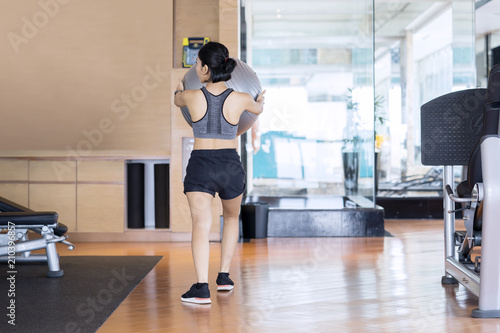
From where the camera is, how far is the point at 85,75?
655 centimetres

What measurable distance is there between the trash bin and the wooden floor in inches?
20.3

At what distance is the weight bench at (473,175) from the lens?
2852mm

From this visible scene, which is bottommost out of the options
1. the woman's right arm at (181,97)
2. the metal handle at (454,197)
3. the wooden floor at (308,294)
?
the wooden floor at (308,294)

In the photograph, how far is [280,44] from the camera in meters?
8.84

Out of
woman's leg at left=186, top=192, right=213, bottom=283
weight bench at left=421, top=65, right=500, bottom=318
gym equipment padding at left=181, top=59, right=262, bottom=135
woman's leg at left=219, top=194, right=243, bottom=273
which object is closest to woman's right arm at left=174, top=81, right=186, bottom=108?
gym equipment padding at left=181, top=59, right=262, bottom=135

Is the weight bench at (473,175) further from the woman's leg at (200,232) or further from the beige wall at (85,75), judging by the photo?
the beige wall at (85,75)

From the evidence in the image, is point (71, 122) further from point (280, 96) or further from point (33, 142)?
point (280, 96)

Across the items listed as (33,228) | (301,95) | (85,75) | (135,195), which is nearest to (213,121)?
(33,228)

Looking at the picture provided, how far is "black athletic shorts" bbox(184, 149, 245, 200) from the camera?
322 cm

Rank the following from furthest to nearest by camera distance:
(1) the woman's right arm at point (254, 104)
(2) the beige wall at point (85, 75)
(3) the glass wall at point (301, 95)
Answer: (3) the glass wall at point (301, 95)
(2) the beige wall at point (85, 75)
(1) the woman's right arm at point (254, 104)

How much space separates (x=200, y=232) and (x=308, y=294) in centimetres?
77

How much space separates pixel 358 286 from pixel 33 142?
176 inches

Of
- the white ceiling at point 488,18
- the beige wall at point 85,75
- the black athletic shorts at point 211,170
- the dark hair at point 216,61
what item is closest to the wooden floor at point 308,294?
the black athletic shorts at point 211,170

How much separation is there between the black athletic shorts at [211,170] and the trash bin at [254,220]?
8.87ft
